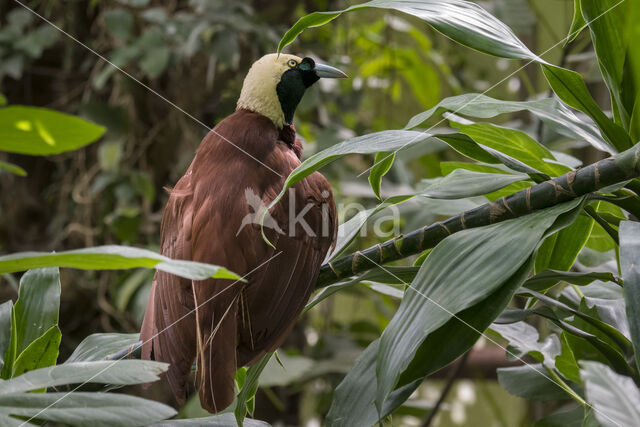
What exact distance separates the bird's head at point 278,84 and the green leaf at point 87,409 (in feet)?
1.43

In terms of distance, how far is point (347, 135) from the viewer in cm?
176

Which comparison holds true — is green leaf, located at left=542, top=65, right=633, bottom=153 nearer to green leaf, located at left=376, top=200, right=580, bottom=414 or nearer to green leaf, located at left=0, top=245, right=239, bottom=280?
green leaf, located at left=376, top=200, right=580, bottom=414

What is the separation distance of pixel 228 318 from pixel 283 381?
0.85m

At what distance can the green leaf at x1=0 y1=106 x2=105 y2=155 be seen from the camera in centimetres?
44

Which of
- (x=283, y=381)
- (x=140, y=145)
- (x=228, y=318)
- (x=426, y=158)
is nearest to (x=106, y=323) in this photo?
(x=140, y=145)

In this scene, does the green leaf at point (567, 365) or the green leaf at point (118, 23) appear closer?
the green leaf at point (567, 365)

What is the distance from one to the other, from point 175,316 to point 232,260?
78 mm

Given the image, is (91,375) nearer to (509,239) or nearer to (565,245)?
(509,239)

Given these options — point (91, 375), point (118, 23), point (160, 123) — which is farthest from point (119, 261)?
point (160, 123)

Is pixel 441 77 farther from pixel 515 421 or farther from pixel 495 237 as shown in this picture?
pixel 495 237

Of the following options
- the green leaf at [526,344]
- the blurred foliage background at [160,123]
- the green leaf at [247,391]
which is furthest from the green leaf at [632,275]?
the blurred foliage background at [160,123]

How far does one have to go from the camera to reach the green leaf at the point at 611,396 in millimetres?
370

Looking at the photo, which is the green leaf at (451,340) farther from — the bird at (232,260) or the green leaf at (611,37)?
the green leaf at (611,37)

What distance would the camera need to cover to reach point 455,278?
521 mm
